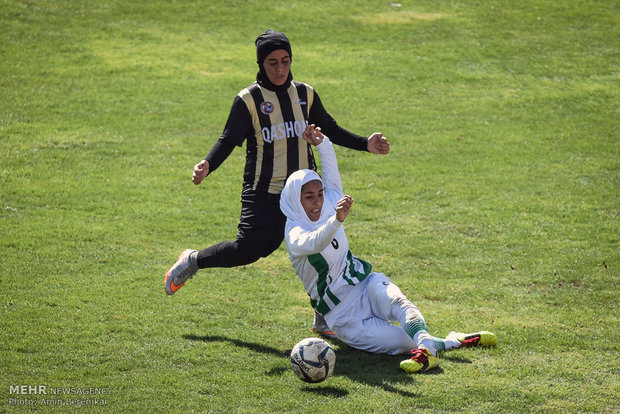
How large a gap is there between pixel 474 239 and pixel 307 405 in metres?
5.14

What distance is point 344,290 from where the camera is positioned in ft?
24.4

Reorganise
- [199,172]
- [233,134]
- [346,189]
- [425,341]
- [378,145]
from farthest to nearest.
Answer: [346,189]
[378,145]
[233,134]
[199,172]
[425,341]

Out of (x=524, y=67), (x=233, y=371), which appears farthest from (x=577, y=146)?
(x=233, y=371)

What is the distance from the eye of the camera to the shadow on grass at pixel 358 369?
662cm

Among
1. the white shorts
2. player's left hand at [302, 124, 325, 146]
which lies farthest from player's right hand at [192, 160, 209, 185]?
the white shorts

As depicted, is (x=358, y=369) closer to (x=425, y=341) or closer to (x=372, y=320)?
(x=372, y=320)

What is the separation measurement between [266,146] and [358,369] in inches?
94.6

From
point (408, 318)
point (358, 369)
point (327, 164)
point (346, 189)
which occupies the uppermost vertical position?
point (327, 164)

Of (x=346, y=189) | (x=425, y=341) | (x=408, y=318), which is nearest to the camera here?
(x=425, y=341)

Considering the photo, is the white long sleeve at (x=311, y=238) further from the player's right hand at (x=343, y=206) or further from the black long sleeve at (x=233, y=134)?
the black long sleeve at (x=233, y=134)

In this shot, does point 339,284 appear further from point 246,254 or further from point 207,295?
point 207,295

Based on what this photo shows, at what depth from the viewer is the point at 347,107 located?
53.6 feet

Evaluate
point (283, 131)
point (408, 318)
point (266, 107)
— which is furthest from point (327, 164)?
point (408, 318)

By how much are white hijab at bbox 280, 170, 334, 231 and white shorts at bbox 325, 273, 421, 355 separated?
29.5 inches
